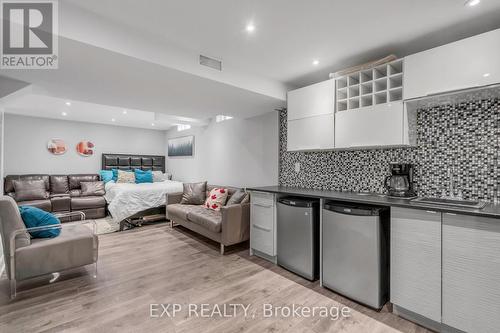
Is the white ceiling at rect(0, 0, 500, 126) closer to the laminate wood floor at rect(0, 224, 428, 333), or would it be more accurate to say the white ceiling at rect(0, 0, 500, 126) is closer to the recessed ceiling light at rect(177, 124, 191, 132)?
the laminate wood floor at rect(0, 224, 428, 333)

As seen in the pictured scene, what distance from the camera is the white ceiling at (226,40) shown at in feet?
5.83

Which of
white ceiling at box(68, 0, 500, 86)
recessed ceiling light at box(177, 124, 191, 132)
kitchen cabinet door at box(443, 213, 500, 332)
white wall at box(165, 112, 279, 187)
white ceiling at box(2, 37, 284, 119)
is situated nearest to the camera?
kitchen cabinet door at box(443, 213, 500, 332)

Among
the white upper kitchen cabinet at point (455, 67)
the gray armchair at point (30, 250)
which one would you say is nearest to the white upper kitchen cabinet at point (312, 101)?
the white upper kitchen cabinet at point (455, 67)

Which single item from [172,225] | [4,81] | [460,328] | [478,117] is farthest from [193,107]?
[460,328]

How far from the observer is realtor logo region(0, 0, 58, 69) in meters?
1.65

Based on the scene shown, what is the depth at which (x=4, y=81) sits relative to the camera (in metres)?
2.58

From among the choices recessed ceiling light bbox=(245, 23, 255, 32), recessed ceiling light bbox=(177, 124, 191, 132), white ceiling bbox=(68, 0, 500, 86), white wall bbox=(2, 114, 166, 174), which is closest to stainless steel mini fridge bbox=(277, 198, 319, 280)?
white ceiling bbox=(68, 0, 500, 86)

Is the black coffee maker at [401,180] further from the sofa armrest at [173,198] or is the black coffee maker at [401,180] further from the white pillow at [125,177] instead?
the white pillow at [125,177]

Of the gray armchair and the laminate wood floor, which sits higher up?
the gray armchair

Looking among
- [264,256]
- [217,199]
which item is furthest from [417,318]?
[217,199]

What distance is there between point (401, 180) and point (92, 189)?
6.38m

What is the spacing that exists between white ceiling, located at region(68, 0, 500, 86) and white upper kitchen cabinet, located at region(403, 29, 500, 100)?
25 cm

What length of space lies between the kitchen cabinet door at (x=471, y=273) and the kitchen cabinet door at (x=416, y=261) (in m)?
0.05

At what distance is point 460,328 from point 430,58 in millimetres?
2152
